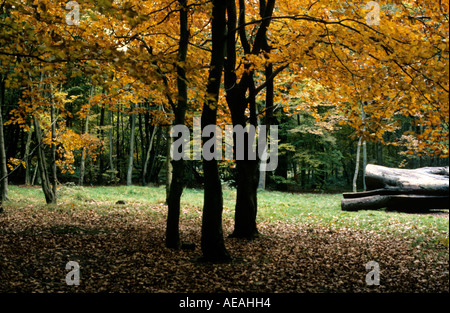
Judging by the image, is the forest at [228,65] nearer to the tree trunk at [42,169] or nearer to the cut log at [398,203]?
the tree trunk at [42,169]

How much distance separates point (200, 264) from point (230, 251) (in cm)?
126

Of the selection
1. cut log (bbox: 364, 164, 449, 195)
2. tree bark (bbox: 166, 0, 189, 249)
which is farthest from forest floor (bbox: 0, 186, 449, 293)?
cut log (bbox: 364, 164, 449, 195)

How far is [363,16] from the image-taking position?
6637 millimetres

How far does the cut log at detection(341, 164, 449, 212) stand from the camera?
12125mm

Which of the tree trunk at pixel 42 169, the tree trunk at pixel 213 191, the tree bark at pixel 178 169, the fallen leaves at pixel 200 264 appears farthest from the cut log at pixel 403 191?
the tree trunk at pixel 42 169

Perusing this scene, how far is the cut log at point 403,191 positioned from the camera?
12.1 meters

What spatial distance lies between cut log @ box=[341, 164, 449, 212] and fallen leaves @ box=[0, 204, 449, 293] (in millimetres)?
3975

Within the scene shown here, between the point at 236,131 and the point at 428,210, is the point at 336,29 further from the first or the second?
the point at 428,210

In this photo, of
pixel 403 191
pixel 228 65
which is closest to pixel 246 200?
pixel 228 65

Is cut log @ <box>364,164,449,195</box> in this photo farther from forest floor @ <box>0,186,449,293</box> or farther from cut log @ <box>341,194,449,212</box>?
forest floor @ <box>0,186,449,293</box>

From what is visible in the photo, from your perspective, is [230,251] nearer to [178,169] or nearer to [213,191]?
[213,191]

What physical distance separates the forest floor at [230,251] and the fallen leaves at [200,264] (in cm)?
2

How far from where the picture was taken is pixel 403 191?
12.6m
